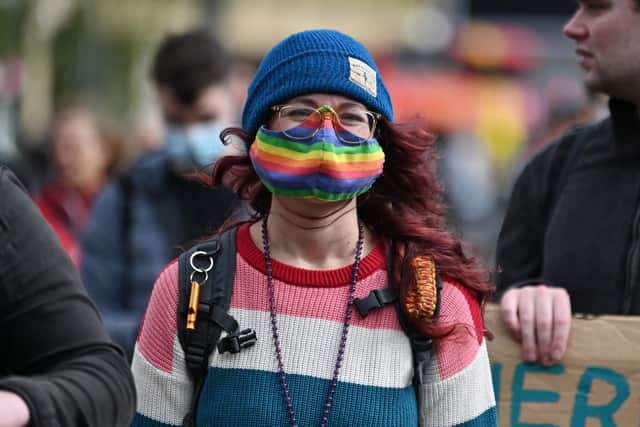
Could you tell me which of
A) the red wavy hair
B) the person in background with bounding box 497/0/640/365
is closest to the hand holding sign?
the person in background with bounding box 497/0/640/365

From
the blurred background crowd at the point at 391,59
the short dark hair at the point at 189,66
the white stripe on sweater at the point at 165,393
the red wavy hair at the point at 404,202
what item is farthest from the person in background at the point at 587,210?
the blurred background crowd at the point at 391,59

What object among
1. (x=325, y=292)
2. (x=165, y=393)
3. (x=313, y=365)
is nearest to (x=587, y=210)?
(x=325, y=292)

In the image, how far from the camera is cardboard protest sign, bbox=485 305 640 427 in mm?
3422

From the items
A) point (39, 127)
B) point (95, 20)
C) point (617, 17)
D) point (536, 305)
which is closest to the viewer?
point (536, 305)

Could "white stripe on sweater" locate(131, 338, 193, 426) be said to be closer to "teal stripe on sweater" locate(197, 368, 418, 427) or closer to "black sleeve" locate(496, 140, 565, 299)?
"teal stripe on sweater" locate(197, 368, 418, 427)

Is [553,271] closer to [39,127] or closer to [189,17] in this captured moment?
[39,127]

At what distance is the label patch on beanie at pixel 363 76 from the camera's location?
10.1 ft

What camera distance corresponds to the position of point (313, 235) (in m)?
3.13

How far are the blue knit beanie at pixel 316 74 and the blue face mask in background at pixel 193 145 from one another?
1790 millimetres

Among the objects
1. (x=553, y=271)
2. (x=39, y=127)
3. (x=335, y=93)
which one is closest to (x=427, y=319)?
(x=335, y=93)

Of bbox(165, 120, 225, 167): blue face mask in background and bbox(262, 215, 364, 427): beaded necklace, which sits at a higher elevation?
bbox(262, 215, 364, 427): beaded necklace

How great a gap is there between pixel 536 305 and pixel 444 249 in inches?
14.5

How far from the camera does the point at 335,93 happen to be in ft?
10.1

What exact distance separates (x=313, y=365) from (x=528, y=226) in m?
1.12
